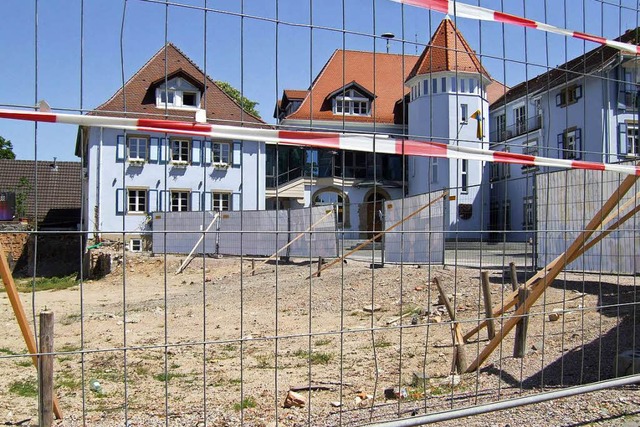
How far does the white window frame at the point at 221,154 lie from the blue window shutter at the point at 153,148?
0.43 m

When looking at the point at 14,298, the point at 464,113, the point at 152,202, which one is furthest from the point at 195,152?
the point at 464,113

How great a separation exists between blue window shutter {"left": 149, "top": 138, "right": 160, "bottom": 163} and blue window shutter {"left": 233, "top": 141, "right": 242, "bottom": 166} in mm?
572

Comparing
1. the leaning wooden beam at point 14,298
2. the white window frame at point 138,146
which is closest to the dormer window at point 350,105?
the white window frame at point 138,146

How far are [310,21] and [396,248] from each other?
509 inches

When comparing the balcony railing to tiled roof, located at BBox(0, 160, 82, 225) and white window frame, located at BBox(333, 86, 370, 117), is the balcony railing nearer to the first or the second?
white window frame, located at BBox(333, 86, 370, 117)

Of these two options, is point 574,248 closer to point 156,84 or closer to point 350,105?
point 350,105

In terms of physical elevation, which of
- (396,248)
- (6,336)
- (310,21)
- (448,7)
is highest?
(448,7)

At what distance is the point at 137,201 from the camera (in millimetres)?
5207

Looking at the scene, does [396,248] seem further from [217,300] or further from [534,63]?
[534,63]

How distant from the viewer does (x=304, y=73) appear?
478cm

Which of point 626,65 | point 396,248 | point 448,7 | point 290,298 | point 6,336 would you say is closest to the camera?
point 448,7

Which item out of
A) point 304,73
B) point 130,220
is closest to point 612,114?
point 304,73

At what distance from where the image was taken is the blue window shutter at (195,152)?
4.62 metres

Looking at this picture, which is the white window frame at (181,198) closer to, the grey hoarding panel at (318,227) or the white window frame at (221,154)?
the white window frame at (221,154)
